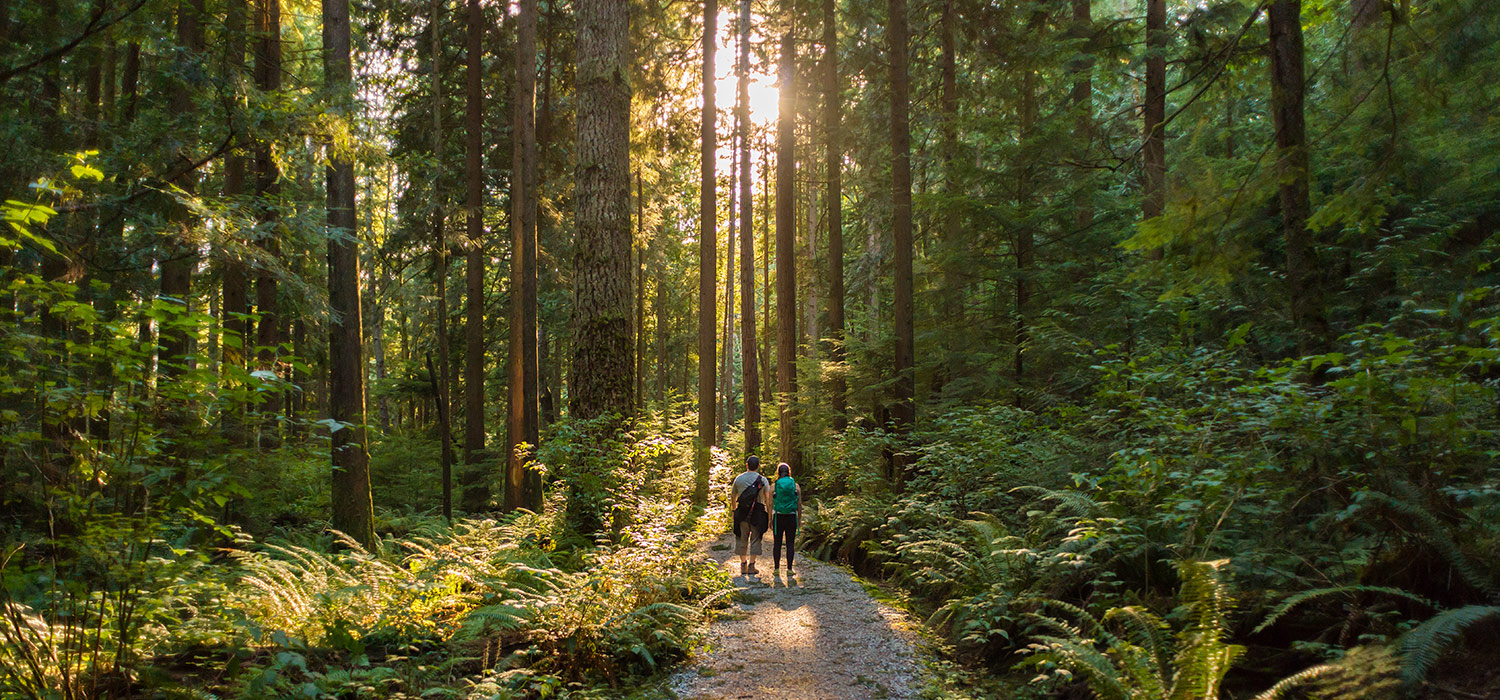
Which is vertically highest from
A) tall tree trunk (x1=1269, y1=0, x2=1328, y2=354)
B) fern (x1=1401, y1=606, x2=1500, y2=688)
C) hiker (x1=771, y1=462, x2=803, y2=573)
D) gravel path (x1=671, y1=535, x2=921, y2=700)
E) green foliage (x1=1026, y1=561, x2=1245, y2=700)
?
tall tree trunk (x1=1269, y1=0, x2=1328, y2=354)

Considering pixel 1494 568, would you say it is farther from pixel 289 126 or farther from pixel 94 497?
pixel 289 126

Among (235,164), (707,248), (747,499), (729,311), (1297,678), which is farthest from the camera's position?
(729,311)

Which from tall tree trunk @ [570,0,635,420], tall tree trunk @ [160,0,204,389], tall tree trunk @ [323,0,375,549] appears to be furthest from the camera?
tall tree trunk @ [323,0,375,549]

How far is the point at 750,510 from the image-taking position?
401 inches

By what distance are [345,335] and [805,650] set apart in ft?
30.9

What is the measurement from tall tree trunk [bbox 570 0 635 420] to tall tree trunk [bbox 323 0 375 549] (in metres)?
3.78

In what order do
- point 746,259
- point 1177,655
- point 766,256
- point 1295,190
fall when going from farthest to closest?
point 766,256, point 746,259, point 1295,190, point 1177,655

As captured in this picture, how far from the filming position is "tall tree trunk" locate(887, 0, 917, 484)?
13.9 meters

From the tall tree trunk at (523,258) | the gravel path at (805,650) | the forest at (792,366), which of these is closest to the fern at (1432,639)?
the forest at (792,366)

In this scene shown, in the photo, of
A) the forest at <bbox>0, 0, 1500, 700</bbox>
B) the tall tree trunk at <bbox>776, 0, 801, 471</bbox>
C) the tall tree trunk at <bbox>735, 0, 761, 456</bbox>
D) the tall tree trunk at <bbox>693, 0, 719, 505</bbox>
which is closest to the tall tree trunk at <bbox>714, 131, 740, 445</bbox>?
the tall tree trunk at <bbox>735, 0, 761, 456</bbox>

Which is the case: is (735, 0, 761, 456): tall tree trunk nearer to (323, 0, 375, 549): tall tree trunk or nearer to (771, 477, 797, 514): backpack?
(771, 477, 797, 514): backpack

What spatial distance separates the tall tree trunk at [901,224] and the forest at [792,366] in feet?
0.28

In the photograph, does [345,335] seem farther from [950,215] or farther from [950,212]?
[950,215]

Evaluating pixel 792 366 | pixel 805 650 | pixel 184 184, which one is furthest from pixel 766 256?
pixel 805 650
